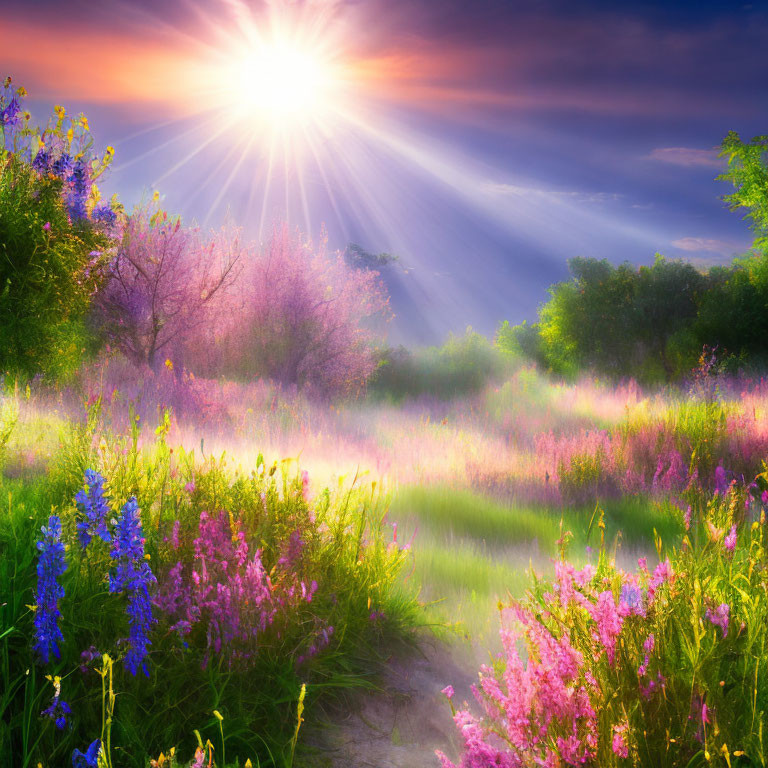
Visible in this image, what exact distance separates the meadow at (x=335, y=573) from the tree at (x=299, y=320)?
23.1 ft

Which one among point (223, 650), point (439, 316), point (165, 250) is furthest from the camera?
point (439, 316)

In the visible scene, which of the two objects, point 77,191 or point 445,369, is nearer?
point 77,191

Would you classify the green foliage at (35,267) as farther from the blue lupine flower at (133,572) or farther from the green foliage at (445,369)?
the green foliage at (445,369)

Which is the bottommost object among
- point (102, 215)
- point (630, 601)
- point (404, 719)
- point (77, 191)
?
point (404, 719)

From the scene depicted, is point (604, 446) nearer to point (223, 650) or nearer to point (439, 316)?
point (223, 650)

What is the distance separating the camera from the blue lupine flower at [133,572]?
6.97 ft

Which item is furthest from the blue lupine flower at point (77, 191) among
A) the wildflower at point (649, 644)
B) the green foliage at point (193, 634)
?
the wildflower at point (649, 644)

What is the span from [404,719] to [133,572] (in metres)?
1.39

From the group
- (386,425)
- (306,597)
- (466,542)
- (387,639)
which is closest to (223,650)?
(306,597)

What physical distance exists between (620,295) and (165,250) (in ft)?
52.5

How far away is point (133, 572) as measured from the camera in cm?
215

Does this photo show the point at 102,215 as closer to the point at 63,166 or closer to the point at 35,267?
the point at 63,166

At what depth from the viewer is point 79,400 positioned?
354 inches

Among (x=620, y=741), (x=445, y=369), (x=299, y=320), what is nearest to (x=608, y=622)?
(x=620, y=741)
